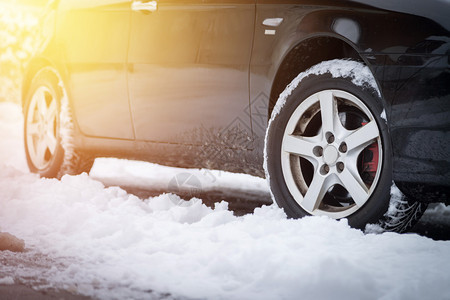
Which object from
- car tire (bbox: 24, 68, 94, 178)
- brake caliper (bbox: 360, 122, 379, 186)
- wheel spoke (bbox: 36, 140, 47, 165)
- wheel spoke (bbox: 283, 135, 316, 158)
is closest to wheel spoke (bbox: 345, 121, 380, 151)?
brake caliper (bbox: 360, 122, 379, 186)

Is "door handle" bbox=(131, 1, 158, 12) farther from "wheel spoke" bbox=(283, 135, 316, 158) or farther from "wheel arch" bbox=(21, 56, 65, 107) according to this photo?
"wheel spoke" bbox=(283, 135, 316, 158)

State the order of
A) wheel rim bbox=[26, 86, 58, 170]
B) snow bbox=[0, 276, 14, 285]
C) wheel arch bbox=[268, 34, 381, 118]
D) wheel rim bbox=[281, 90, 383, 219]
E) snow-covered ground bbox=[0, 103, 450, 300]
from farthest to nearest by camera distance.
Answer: wheel rim bbox=[26, 86, 58, 170], wheel arch bbox=[268, 34, 381, 118], wheel rim bbox=[281, 90, 383, 219], snow bbox=[0, 276, 14, 285], snow-covered ground bbox=[0, 103, 450, 300]

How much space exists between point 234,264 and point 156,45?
204cm

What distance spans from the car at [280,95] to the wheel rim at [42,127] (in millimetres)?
260

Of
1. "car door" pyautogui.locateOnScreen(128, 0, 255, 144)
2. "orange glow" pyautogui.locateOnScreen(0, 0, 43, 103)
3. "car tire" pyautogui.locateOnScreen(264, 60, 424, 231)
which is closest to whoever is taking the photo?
"car tire" pyautogui.locateOnScreen(264, 60, 424, 231)

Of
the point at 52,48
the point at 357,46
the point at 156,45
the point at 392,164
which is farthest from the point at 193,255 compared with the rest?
the point at 52,48

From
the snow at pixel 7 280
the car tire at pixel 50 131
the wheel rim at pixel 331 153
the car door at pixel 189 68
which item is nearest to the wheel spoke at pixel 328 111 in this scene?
the wheel rim at pixel 331 153

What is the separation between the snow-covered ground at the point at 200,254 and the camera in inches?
112

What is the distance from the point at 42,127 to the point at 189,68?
6.74 ft

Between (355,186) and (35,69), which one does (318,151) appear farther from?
(35,69)

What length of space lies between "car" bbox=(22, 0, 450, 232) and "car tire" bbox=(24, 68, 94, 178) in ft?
0.09

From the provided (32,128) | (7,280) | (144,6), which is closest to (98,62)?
(144,6)

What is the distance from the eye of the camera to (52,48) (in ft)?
19.1

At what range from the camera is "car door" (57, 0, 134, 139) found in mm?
5055
